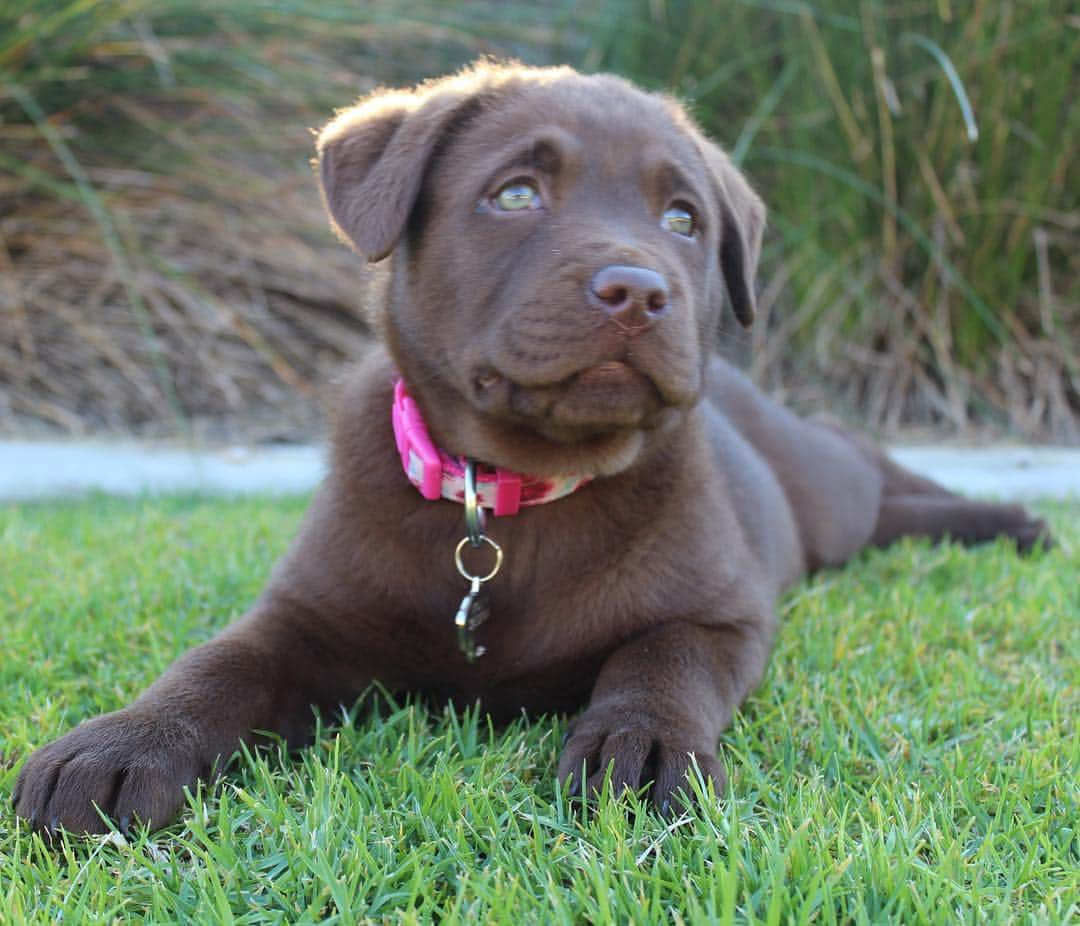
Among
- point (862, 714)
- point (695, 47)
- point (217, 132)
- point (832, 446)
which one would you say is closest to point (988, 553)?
point (832, 446)

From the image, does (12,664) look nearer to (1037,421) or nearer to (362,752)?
(362,752)

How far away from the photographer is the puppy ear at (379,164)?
2.10 metres

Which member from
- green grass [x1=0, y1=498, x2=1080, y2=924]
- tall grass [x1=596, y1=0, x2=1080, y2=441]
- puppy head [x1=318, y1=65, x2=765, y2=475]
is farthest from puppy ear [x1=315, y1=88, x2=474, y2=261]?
tall grass [x1=596, y1=0, x2=1080, y2=441]

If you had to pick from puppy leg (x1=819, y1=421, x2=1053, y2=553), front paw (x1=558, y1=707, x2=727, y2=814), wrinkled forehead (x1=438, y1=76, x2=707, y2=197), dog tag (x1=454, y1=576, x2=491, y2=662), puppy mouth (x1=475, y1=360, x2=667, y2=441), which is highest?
wrinkled forehead (x1=438, y1=76, x2=707, y2=197)

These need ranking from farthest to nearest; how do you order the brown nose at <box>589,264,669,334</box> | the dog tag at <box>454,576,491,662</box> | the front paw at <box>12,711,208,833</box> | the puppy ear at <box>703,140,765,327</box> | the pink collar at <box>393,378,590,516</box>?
1. the puppy ear at <box>703,140,765,327</box>
2. the pink collar at <box>393,378,590,516</box>
3. the dog tag at <box>454,576,491,662</box>
4. the brown nose at <box>589,264,669,334</box>
5. the front paw at <box>12,711,208,833</box>

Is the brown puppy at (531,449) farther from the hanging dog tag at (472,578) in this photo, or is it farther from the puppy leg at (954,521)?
the puppy leg at (954,521)

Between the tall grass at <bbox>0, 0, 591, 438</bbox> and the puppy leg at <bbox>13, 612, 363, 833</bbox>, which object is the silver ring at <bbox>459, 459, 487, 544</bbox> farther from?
the tall grass at <bbox>0, 0, 591, 438</bbox>

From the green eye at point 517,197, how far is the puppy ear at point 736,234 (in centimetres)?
49

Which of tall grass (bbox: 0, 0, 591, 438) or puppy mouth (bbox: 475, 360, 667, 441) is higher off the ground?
puppy mouth (bbox: 475, 360, 667, 441)

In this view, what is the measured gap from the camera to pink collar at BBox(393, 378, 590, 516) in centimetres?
215

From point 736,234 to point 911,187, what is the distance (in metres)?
3.46

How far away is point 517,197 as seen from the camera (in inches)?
82.4

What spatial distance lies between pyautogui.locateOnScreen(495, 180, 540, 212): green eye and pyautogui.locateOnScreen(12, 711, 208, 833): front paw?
1056mm

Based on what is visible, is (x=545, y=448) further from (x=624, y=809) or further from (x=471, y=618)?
(x=624, y=809)
